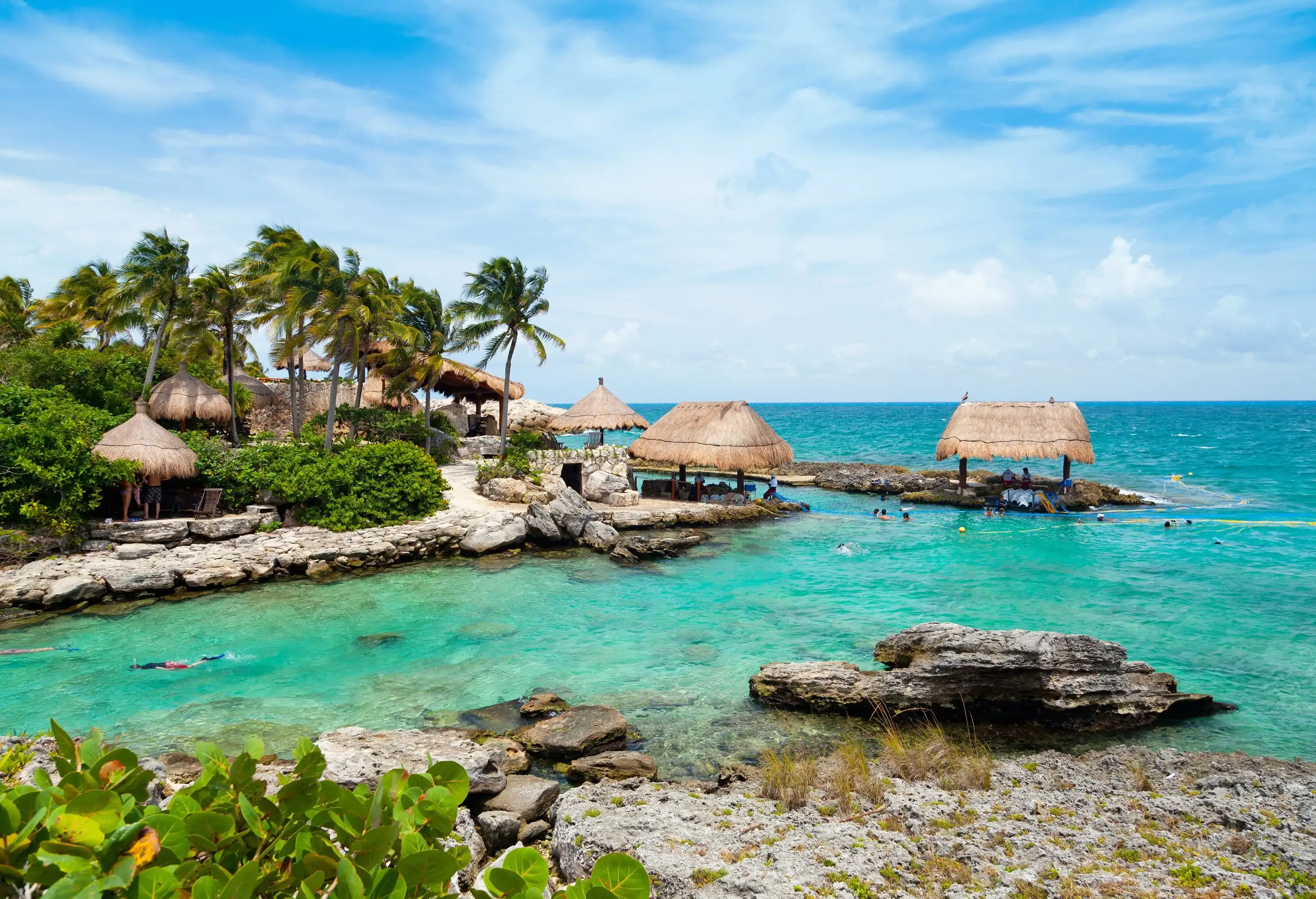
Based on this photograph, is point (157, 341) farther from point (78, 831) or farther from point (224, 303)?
point (78, 831)

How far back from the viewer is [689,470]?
32125 mm

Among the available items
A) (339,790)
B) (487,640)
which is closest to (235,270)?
(487,640)

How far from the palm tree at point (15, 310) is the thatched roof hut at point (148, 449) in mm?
15199

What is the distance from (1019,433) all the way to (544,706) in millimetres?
21595

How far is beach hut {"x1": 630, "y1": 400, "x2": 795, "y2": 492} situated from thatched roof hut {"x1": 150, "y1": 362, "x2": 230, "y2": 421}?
13180 mm

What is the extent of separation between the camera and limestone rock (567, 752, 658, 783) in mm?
7246

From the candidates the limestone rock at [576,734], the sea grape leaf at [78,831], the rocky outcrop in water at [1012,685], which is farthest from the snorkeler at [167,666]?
the sea grape leaf at [78,831]

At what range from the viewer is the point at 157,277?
19188mm

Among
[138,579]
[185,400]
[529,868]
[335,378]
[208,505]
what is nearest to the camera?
[529,868]

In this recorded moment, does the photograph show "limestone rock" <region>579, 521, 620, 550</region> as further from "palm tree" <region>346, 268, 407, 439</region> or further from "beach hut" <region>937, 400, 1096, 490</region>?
"beach hut" <region>937, 400, 1096, 490</region>

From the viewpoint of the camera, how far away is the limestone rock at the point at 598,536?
18172mm

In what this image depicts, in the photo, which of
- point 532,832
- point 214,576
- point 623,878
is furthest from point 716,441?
point 623,878

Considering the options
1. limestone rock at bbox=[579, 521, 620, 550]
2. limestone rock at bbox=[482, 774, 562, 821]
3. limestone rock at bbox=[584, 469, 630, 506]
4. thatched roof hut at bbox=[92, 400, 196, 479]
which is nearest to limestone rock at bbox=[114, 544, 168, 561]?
thatched roof hut at bbox=[92, 400, 196, 479]

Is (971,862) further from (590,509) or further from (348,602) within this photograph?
(590,509)
